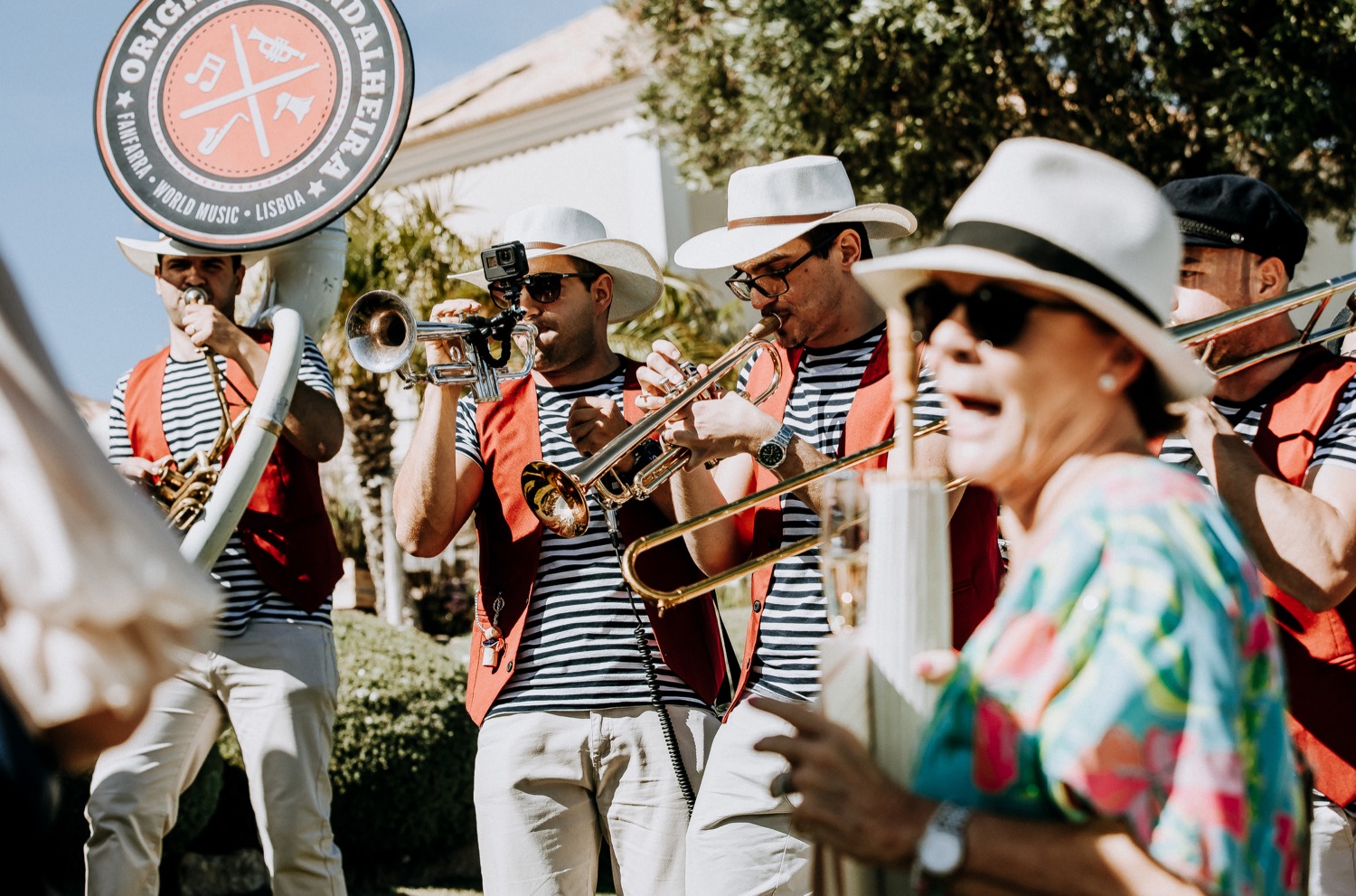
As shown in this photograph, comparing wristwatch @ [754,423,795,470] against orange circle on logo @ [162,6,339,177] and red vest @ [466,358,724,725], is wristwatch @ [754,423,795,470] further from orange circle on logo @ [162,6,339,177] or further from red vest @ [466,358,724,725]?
orange circle on logo @ [162,6,339,177]

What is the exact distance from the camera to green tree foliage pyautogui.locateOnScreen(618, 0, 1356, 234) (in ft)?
38.3

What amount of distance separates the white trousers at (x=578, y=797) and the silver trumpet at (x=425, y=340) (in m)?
0.98

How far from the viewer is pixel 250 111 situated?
420 cm

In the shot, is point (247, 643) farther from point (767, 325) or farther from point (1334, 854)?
point (1334, 854)

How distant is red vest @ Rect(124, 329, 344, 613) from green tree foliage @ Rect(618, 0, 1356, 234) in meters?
8.87

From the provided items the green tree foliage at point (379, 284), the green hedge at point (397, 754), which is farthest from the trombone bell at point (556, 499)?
the green tree foliage at point (379, 284)

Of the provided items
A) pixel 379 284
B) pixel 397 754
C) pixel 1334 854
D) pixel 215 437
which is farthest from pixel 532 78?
pixel 1334 854

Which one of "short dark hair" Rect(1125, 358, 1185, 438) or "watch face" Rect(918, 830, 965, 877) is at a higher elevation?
"short dark hair" Rect(1125, 358, 1185, 438)

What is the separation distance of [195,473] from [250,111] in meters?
1.17

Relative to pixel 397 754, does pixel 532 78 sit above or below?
above

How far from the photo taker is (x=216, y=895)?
6.67m

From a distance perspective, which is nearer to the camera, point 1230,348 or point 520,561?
point 1230,348

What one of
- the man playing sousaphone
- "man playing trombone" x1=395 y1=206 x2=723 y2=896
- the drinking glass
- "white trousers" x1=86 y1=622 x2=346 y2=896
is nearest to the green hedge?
the man playing sousaphone

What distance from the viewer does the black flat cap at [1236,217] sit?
10.9ft
